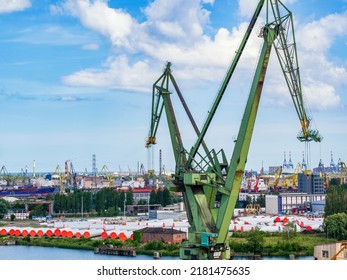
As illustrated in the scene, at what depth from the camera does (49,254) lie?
11.5m

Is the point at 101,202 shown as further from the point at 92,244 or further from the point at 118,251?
the point at 118,251

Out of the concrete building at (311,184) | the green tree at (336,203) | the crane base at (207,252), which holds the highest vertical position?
the concrete building at (311,184)

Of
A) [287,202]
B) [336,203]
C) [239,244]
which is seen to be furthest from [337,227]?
[287,202]

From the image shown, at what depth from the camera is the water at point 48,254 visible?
10.9 m

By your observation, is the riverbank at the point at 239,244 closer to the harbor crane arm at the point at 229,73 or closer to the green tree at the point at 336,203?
the green tree at the point at 336,203

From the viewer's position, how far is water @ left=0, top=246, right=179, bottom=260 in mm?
10900

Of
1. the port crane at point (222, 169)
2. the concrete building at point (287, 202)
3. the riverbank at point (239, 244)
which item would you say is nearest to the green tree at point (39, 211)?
the riverbank at point (239, 244)

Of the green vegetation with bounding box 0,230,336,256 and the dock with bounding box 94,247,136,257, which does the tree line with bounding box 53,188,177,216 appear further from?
the dock with bounding box 94,247,136,257

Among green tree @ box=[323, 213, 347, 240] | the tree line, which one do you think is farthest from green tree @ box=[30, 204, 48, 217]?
green tree @ box=[323, 213, 347, 240]

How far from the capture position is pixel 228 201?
248 inches

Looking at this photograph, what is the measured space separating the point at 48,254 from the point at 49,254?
2 cm
